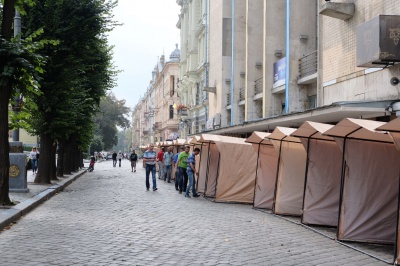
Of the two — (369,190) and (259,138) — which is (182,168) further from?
(369,190)

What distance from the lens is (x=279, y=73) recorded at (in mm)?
26172

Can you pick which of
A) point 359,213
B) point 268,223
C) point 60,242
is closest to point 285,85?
point 268,223

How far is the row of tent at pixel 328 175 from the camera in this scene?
32.8 feet

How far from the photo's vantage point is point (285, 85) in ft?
81.2

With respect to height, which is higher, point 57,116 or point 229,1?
point 229,1

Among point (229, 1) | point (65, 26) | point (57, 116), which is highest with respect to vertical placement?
point (229, 1)

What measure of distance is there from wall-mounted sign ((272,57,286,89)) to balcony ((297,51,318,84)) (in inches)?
43.9

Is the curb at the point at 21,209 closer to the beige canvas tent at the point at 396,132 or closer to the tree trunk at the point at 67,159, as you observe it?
the beige canvas tent at the point at 396,132

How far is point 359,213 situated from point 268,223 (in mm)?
2847

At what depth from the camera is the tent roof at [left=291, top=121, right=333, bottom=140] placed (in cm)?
1100

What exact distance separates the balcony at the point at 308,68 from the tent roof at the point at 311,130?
10.9 metres

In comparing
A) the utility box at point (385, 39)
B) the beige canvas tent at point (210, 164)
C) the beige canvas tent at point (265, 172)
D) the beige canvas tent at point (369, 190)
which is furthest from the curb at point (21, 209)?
the utility box at point (385, 39)

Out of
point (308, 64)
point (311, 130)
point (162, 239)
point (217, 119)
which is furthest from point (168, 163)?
point (162, 239)

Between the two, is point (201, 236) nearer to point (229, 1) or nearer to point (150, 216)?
point (150, 216)
